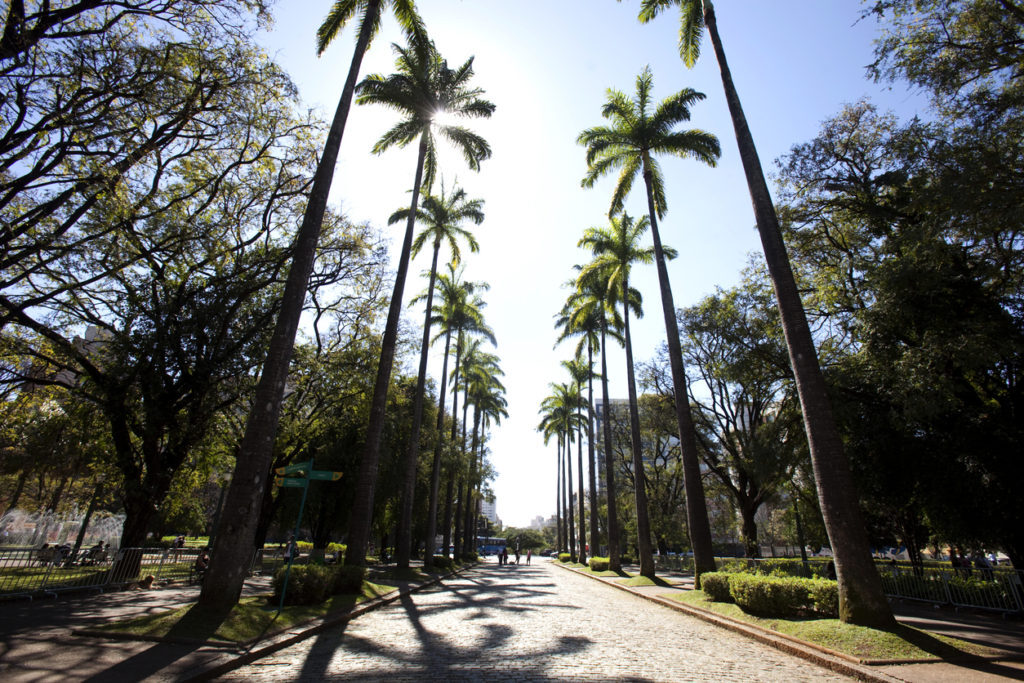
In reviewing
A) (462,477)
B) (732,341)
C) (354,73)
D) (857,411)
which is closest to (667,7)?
(354,73)

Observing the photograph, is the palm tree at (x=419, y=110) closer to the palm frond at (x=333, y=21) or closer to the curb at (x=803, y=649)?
the palm frond at (x=333, y=21)

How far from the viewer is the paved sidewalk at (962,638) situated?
19.3 feet

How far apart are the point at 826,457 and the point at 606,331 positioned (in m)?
22.3

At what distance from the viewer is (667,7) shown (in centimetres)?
1627

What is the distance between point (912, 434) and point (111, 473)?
26295 mm

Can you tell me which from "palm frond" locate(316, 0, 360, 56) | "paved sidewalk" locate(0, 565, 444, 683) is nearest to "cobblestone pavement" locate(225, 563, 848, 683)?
"paved sidewalk" locate(0, 565, 444, 683)

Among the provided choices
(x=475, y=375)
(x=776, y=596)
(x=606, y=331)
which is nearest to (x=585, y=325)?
(x=606, y=331)

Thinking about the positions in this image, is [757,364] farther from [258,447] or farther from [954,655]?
[258,447]

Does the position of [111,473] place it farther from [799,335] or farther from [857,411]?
[857,411]

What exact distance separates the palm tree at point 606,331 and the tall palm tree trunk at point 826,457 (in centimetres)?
1481

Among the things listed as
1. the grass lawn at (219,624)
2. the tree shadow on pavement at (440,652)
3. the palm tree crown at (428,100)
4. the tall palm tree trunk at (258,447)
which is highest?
the palm tree crown at (428,100)

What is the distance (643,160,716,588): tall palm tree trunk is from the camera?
1492 cm

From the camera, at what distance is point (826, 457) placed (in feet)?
29.0

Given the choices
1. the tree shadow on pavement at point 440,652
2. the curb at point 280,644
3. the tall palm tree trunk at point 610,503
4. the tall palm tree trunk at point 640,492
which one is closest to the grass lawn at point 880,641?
the tree shadow on pavement at point 440,652
